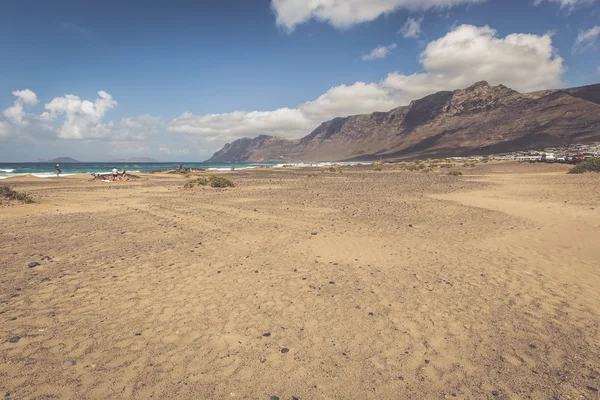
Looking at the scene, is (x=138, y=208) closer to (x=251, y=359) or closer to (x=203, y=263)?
(x=203, y=263)

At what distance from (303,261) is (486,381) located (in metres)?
4.75

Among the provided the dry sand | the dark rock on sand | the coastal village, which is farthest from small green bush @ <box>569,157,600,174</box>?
the dark rock on sand

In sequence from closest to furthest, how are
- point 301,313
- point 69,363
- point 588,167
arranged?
1. point 69,363
2. point 301,313
3. point 588,167

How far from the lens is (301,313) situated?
520cm

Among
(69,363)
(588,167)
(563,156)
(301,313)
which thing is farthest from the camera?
(563,156)

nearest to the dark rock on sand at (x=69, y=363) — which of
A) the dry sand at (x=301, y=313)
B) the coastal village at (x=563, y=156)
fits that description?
the dry sand at (x=301, y=313)

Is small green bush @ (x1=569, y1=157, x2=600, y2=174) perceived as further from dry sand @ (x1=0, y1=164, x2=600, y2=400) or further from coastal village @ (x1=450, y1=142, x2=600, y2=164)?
dry sand @ (x1=0, y1=164, x2=600, y2=400)

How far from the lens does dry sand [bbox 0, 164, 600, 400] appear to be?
3607mm

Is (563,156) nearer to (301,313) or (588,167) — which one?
(588,167)

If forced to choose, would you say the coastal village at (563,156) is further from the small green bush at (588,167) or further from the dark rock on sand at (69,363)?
the dark rock on sand at (69,363)

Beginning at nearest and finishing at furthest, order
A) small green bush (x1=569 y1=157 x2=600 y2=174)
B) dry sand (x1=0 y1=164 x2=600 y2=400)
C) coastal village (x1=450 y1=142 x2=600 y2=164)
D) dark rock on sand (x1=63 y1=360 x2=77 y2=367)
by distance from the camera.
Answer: dry sand (x1=0 y1=164 x2=600 y2=400), dark rock on sand (x1=63 y1=360 x2=77 y2=367), small green bush (x1=569 y1=157 x2=600 y2=174), coastal village (x1=450 y1=142 x2=600 y2=164)

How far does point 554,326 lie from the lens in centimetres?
473

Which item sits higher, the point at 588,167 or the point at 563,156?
the point at 563,156

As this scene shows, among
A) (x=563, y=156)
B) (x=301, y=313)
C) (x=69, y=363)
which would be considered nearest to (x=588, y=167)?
(x=563, y=156)
